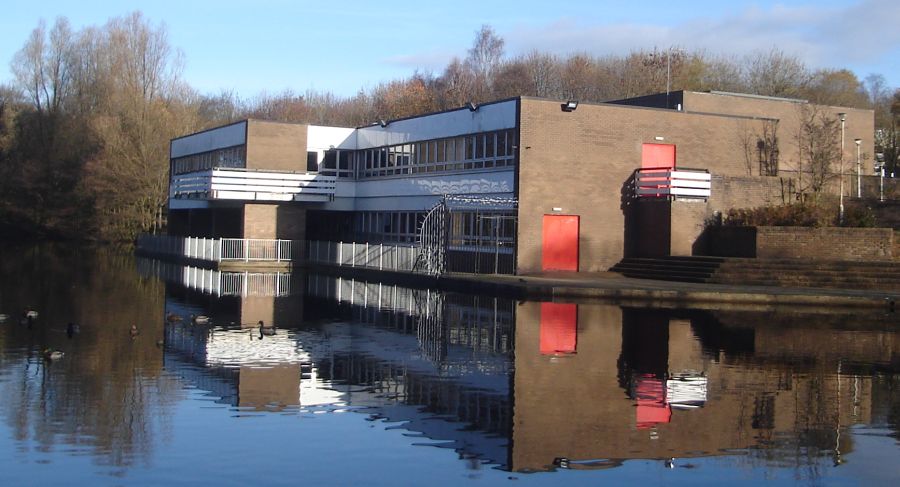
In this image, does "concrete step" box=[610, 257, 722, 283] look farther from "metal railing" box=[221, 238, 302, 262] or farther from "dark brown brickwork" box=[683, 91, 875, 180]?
"metal railing" box=[221, 238, 302, 262]

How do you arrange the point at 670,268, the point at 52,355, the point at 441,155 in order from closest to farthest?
the point at 52,355
the point at 670,268
the point at 441,155

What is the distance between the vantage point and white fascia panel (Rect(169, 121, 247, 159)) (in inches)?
1965

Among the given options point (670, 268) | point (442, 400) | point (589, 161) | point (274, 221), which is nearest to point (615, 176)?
point (589, 161)

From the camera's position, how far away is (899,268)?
31516mm

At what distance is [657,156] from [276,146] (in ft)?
64.4

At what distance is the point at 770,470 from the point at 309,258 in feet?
127

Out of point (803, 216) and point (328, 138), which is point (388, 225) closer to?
point (328, 138)

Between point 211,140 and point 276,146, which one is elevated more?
point 211,140

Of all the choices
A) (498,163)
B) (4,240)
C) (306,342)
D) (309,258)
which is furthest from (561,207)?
(4,240)

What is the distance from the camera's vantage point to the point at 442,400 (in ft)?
39.5

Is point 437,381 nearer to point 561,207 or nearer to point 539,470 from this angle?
point 539,470

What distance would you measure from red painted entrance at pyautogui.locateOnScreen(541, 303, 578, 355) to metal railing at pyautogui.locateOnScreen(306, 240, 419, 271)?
38.1 feet

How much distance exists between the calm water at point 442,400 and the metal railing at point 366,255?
50.3 ft

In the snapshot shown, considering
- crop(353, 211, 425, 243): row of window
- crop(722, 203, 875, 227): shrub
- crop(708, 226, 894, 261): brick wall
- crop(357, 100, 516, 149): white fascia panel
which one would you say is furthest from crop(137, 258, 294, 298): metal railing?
crop(722, 203, 875, 227): shrub
